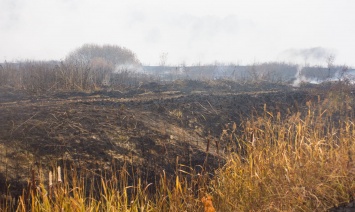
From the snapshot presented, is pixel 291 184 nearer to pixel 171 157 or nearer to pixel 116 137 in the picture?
pixel 171 157

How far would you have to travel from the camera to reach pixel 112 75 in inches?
667

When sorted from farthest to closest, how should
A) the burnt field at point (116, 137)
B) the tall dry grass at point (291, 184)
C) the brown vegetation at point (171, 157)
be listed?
the burnt field at point (116, 137) < the brown vegetation at point (171, 157) < the tall dry grass at point (291, 184)

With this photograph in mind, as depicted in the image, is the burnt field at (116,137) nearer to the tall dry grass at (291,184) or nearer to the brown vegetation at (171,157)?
the brown vegetation at (171,157)

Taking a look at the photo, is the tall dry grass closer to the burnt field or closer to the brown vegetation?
the brown vegetation

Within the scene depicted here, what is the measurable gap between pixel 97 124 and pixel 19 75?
9335mm

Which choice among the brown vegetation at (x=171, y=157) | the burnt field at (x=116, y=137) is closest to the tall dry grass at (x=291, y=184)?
the brown vegetation at (x=171, y=157)

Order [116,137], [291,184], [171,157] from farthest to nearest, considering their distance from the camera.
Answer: [116,137]
[171,157]
[291,184]

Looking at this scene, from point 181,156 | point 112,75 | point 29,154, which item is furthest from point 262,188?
point 112,75

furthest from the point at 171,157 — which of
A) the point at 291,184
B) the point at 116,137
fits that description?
the point at 291,184

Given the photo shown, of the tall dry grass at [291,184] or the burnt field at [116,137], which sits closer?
the tall dry grass at [291,184]

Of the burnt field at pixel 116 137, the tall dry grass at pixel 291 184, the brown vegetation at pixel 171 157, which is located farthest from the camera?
the burnt field at pixel 116 137

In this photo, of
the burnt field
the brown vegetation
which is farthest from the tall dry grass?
the burnt field

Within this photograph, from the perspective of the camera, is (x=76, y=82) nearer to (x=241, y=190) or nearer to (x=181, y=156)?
(x=181, y=156)

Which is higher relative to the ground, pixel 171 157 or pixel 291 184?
pixel 291 184
